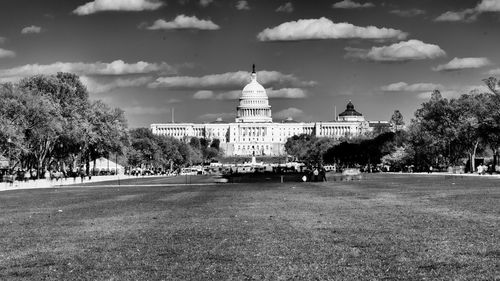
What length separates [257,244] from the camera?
72.6 feet

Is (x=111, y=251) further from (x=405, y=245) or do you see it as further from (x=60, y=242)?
(x=405, y=245)

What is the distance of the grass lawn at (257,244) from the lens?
56.9 ft

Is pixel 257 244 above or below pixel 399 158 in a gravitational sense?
below

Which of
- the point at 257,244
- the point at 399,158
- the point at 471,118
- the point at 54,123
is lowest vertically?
the point at 257,244

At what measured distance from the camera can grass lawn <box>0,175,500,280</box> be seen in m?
17.3

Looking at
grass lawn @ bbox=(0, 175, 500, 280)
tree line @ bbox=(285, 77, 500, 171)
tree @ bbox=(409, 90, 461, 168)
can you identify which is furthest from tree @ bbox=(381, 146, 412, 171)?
grass lawn @ bbox=(0, 175, 500, 280)

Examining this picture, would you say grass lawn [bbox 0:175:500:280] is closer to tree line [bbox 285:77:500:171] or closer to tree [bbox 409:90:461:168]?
tree line [bbox 285:77:500:171]

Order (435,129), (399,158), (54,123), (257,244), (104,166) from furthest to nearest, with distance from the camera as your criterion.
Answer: (104,166) → (399,158) → (435,129) → (54,123) → (257,244)

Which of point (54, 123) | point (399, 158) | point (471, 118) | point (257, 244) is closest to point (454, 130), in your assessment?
point (471, 118)

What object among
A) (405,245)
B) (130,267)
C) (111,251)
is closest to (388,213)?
(405,245)

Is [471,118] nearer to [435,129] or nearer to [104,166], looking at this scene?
[435,129]

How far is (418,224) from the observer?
27266mm

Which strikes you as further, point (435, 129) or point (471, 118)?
point (435, 129)

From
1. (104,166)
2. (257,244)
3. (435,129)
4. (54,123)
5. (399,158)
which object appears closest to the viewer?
(257,244)
